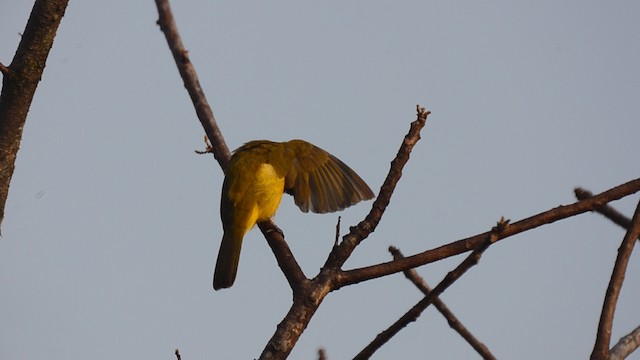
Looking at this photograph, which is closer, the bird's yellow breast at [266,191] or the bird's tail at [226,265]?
the bird's tail at [226,265]

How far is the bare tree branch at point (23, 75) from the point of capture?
9.41 ft

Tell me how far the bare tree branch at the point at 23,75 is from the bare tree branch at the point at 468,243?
1.24 m

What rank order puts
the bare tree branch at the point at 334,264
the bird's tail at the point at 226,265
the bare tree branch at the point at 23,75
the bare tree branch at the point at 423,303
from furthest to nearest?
the bird's tail at the point at 226,265 → the bare tree branch at the point at 23,75 → the bare tree branch at the point at 334,264 → the bare tree branch at the point at 423,303

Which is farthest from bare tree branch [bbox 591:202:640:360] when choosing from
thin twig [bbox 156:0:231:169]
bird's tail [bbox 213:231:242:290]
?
thin twig [bbox 156:0:231:169]

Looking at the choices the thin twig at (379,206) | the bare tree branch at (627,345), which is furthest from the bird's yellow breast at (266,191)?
the bare tree branch at (627,345)

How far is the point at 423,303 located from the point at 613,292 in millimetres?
638

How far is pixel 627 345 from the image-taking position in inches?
108

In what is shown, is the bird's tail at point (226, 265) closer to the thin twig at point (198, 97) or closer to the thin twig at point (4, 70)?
the thin twig at point (198, 97)

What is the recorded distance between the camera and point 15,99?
2906 millimetres

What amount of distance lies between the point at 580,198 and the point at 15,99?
2044mm

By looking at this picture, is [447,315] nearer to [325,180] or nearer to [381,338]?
[381,338]

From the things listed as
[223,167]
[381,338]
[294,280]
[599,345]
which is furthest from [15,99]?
[223,167]

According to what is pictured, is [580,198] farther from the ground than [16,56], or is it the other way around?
[16,56]

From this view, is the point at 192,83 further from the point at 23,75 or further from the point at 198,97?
the point at 23,75
